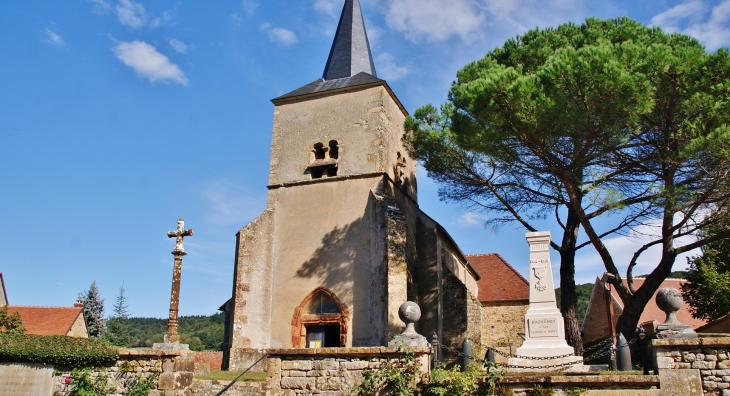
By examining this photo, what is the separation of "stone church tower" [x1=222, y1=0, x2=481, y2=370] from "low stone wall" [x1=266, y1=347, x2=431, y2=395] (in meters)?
6.36

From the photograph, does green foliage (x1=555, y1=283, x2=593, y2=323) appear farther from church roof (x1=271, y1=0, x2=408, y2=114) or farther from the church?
church roof (x1=271, y1=0, x2=408, y2=114)

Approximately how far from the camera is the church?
15.5 metres

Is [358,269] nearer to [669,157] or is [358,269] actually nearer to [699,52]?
[669,157]

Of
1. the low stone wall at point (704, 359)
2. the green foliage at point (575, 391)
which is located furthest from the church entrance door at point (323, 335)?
the low stone wall at point (704, 359)

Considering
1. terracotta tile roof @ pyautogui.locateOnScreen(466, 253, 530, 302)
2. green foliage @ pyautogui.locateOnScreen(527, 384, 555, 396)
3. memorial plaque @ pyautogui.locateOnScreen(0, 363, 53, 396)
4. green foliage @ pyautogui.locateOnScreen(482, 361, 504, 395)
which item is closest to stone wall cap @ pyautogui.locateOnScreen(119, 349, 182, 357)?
memorial plaque @ pyautogui.locateOnScreen(0, 363, 53, 396)

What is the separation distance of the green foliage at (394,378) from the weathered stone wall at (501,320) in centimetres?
1880

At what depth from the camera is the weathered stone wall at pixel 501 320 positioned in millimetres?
25625

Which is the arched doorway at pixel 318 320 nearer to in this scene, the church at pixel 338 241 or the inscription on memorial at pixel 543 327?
the church at pixel 338 241

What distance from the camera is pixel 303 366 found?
328 inches

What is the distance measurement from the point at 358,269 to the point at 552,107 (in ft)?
22.6

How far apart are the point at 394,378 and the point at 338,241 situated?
9.00m

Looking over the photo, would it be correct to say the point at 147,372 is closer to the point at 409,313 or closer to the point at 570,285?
the point at 409,313

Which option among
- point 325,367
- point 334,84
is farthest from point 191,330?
point 325,367

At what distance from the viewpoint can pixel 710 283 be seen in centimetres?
2066
